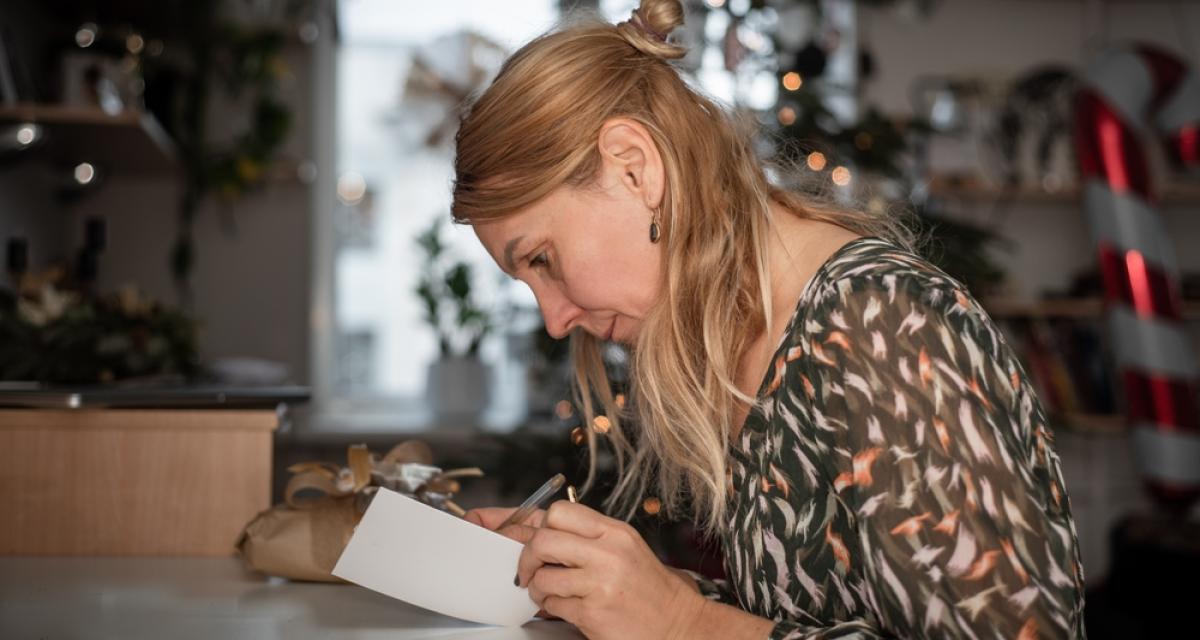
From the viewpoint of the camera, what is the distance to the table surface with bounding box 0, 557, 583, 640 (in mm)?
881

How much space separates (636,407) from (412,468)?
241 mm

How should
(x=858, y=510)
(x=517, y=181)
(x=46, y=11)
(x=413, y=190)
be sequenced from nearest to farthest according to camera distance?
(x=858, y=510), (x=517, y=181), (x=46, y=11), (x=413, y=190)

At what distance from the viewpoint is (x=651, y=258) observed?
3.37 feet

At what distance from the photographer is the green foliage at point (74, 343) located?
152 centimetres

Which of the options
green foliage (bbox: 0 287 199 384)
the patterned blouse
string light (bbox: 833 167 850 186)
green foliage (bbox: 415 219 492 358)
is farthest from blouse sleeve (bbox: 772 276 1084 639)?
green foliage (bbox: 415 219 492 358)

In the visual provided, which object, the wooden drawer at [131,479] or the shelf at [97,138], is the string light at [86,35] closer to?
the shelf at [97,138]

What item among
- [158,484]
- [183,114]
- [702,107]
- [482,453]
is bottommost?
[482,453]

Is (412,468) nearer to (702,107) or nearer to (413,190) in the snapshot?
(702,107)

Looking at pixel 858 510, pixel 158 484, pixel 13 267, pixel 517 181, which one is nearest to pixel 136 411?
pixel 158 484

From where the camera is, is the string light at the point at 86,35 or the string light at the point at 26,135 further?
the string light at the point at 86,35

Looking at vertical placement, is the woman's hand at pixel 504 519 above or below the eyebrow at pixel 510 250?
below

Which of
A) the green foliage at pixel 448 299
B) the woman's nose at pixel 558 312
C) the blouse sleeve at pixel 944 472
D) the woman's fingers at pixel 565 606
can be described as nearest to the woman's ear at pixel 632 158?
the woman's nose at pixel 558 312

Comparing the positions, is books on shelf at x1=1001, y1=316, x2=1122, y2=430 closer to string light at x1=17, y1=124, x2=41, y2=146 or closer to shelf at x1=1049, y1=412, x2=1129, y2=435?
shelf at x1=1049, y1=412, x2=1129, y2=435

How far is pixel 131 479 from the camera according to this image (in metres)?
1.20
